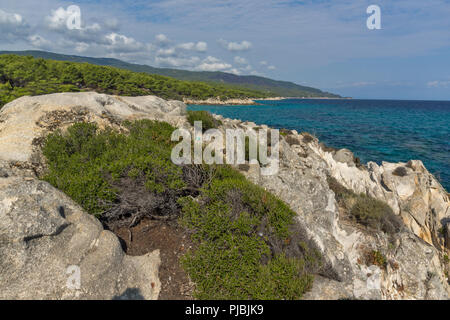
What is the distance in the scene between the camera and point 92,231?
225 inches

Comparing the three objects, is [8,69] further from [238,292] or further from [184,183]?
[238,292]

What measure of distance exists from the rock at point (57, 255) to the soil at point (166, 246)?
26 cm

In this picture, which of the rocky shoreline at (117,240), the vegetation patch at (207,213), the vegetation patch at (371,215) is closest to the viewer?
the rocky shoreline at (117,240)

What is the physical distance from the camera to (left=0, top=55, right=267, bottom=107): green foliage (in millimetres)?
48219

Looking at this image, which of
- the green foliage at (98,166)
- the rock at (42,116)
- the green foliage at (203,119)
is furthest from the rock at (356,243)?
the rock at (42,116)

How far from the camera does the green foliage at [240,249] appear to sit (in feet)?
17.1

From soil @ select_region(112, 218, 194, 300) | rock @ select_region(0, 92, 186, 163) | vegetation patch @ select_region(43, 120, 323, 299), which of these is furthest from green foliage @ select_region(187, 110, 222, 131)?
soil @ select_region(112, 218, 194, 300)

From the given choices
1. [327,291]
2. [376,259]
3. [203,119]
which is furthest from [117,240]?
[203,119]

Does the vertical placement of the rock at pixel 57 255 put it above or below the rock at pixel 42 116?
below

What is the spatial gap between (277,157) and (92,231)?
9.44 m

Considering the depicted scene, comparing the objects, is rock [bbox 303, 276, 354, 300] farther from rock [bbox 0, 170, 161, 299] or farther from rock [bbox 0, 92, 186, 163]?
rock [bbox 0, 92, 186, 163]

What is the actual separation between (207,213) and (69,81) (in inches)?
3011

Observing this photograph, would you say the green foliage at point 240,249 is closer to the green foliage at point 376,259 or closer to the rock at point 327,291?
the rock at point 327,291

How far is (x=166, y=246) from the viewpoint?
6.55m
